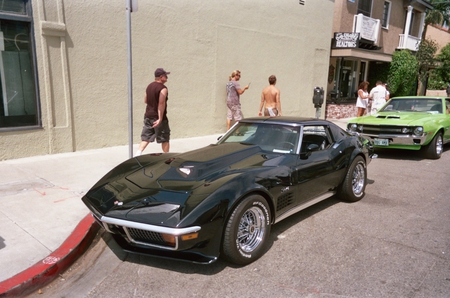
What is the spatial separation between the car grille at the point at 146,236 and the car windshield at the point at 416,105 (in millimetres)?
8384

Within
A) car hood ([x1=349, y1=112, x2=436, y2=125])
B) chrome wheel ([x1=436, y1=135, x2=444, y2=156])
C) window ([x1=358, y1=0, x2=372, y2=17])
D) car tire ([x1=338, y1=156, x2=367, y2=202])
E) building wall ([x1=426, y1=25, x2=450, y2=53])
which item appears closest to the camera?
car tire ([x1=338, y1=156, x2=367, y2=202])

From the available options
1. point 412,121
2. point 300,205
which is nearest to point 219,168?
Result: point 300,205

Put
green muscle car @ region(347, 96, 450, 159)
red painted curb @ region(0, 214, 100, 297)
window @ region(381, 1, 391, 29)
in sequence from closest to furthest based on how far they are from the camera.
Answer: red painted curb @ region(0, 214, 100, 297) → green muscle car @ region(347, 96, 450, 159) → window @ region(381, 1, 391, 29)

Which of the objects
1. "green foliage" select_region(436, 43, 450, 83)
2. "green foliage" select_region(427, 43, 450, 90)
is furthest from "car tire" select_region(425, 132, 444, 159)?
"green foliage" select_region(436, 43, 450, 83)

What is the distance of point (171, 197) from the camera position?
3.25 m

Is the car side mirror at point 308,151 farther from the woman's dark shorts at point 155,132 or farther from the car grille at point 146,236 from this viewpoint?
the woman's dark shorts at point 155,132

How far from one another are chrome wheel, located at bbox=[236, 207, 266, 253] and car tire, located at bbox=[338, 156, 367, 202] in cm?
201

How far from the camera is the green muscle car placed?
803 cm

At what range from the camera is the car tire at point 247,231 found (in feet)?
10.6

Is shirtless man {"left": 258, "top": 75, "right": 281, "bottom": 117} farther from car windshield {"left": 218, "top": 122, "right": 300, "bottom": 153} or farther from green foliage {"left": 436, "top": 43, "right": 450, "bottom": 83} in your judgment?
green foliage {"left": 436, "top": 43, "right": 450, "bottom": 83}

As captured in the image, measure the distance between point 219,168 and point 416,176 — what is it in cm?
493

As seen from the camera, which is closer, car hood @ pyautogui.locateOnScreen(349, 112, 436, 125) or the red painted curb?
the red painted curb

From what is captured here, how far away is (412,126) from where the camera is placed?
8.02 meters


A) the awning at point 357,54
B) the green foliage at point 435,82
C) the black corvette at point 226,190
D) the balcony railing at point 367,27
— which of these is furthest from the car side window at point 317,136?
the green foliage at point 435,82
